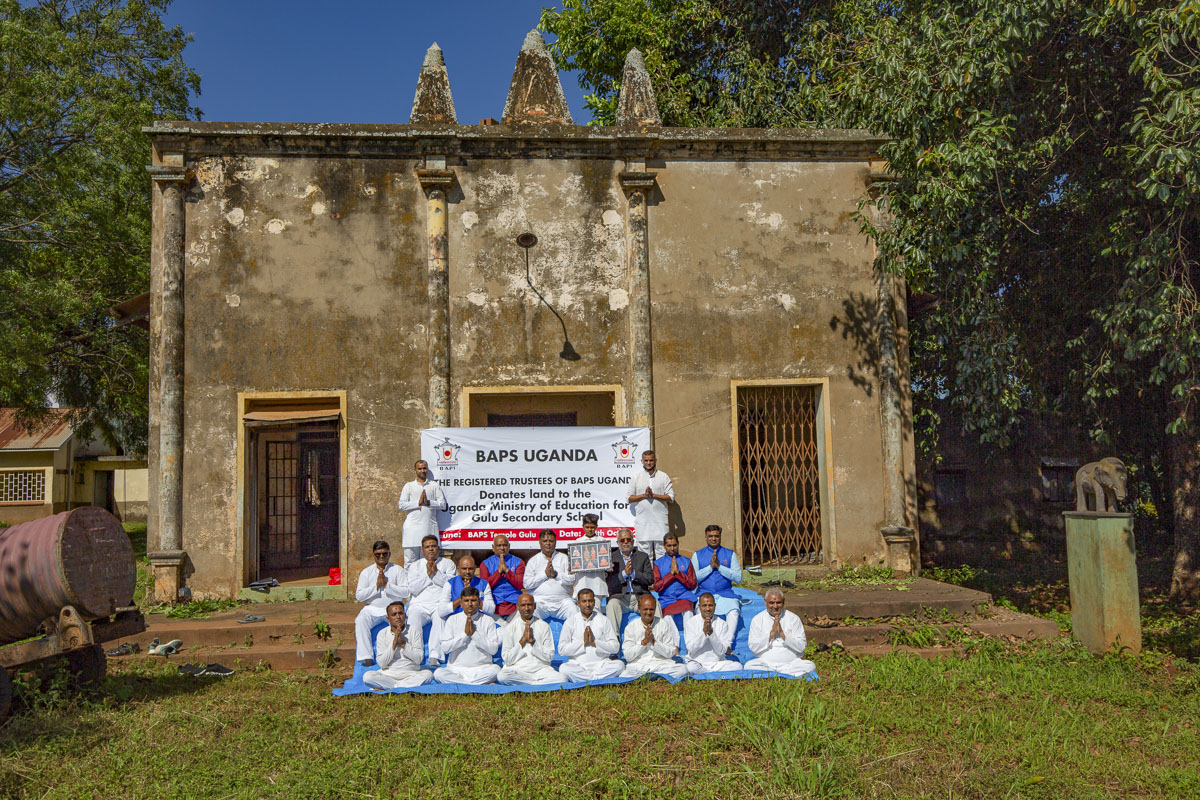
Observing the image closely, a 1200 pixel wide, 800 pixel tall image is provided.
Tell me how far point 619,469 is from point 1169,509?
447 inches

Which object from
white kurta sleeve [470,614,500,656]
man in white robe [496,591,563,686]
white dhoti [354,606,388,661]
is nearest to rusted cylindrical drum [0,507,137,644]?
white dhoti [354,606,388,661]

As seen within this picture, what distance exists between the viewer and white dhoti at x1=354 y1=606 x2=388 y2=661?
7.16 meters

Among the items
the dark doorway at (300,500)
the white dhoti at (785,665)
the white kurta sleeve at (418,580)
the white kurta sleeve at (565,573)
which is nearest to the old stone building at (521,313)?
the dark doorway at (300,500)

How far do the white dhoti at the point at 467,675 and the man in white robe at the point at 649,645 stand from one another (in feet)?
3.52

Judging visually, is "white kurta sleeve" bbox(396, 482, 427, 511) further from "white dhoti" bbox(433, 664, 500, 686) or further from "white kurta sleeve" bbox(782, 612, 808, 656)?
"white kurta sleeve" bbox(782, 612, 808, 656)

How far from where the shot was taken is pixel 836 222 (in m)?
10.5

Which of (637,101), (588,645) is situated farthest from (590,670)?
(637,101)

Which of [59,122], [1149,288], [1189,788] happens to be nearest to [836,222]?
[1149,288]

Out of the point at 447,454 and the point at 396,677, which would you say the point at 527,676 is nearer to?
the point at 396,677

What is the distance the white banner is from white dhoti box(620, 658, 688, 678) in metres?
2.18

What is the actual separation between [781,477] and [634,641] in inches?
154

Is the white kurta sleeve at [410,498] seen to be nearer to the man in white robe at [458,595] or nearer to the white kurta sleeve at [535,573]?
the man in white robe at [458,595]

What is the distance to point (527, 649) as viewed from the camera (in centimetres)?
712

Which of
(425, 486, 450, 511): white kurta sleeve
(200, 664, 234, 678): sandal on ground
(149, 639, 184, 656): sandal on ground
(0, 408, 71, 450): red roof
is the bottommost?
(200, 664, 234, 678): sandal on ground
